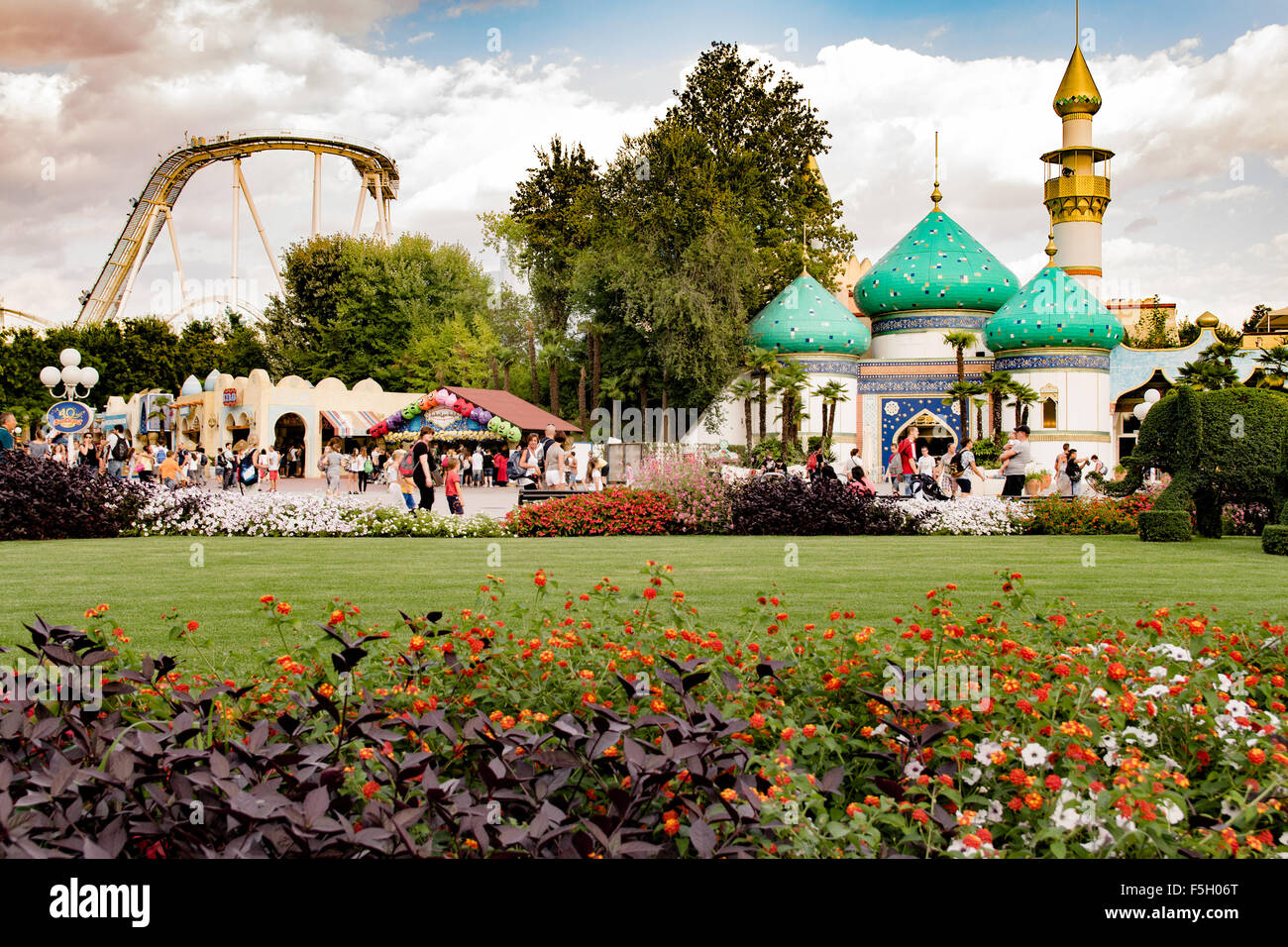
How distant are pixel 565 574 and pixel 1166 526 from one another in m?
9.20

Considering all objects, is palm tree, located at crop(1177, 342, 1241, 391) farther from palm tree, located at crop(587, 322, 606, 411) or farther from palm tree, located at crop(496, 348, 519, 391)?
palm tree, located at crop(496, 348, 519, 391)

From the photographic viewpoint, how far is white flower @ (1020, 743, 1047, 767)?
297 centimetres

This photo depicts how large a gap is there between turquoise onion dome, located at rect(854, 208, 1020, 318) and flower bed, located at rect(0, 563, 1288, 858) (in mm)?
35783

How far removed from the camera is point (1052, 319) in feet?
117

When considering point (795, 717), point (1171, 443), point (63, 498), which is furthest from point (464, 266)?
point (795, 717)

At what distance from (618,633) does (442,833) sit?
216 cm

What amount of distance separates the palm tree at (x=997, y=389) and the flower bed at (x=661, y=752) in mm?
31950

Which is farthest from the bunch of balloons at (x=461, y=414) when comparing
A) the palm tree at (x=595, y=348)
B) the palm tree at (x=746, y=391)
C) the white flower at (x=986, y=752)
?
the white flower at (x=986, y=752)

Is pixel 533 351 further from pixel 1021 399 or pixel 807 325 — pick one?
pixel 1021 399

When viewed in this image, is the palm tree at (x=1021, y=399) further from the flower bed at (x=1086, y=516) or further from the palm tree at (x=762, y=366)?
the flower bed at (x=1086, y=516)

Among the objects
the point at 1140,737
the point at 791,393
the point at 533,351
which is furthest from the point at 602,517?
the point at 533,351

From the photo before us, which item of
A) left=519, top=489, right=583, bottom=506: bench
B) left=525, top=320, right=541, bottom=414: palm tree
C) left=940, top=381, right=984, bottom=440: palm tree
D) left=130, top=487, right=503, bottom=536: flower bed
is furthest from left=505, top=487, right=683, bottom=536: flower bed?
left=525, top=320, right=541, bottom=414: palm tree

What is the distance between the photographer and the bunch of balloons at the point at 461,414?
37.8 metres

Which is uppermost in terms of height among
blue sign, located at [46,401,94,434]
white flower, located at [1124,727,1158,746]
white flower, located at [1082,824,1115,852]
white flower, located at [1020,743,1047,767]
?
blue sign, located at [46,401,94,434]
